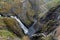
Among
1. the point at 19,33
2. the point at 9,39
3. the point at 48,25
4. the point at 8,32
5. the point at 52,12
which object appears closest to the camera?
the point at 9,39

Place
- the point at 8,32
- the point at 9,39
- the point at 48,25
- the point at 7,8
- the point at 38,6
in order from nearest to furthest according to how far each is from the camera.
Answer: the point at 9,39 < the point at 8,32 < the point at 48,25 < the point at 7,8 < the point at 38,6

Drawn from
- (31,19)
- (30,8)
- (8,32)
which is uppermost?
(30,8)

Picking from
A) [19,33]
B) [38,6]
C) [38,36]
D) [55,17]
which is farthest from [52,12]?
[38,6]

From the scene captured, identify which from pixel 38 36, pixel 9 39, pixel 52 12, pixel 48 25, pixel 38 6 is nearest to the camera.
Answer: pixel 9 39

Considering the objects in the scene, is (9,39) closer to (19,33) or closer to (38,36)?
(19,33)

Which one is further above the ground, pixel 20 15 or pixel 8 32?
pixel 20 15

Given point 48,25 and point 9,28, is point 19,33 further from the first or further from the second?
point 48,25

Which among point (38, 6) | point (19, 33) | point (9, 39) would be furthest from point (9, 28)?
point (38, 6)

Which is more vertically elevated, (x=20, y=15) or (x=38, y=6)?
(x=38, y=6)

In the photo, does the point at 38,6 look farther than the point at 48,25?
Yes
